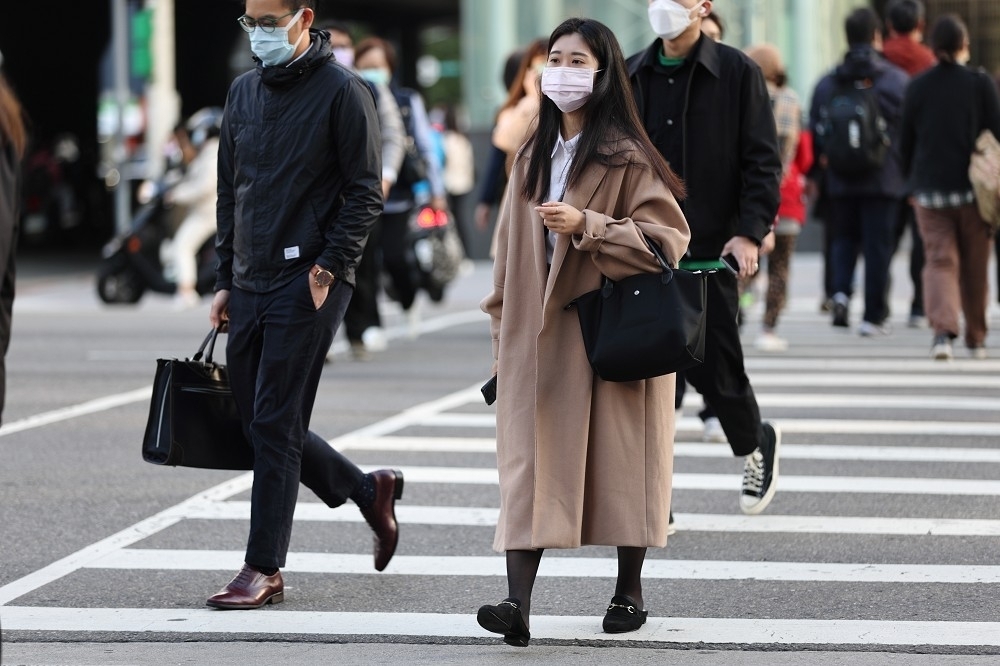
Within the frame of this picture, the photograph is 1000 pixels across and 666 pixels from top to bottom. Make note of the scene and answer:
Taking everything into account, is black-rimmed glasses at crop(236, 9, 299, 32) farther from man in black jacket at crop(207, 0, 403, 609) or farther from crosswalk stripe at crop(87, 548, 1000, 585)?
crosswalk stripe at crop(87, 548, 1000, 585)

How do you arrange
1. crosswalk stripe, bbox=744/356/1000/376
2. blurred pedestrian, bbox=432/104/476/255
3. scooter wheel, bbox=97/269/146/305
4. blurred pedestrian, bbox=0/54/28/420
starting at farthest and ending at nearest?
1. blurred pedestrian, bbox=432/104/476/255
2. scooter wheel, bbox=97/269/146/305
3. crosswalk stripe, bbox=744/356/1000/376
4. blurred pedestrian, bbox=0/54/28/420

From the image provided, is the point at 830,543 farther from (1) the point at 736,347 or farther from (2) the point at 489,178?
(2) the point at 489,178

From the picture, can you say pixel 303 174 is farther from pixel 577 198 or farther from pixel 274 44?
pixel 577 198

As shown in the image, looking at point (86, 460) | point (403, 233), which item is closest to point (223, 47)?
point (403, 233)

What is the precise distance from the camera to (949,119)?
37.1 feet

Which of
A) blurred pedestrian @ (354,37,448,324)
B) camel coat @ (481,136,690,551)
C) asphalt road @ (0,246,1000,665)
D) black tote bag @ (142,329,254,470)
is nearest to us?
camel coat @ (481,136,690,551)

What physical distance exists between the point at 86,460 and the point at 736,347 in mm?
3506

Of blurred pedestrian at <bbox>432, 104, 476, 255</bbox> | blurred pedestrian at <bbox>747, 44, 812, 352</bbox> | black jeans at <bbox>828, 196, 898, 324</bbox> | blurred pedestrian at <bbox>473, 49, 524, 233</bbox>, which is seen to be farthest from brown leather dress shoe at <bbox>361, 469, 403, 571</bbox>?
blurred pedestrian at <bbox>432, 104, 476, 255</bbox>

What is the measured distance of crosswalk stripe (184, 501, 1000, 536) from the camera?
689 cm

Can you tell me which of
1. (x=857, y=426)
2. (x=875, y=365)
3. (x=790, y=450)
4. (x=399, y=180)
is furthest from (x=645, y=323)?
(x=399, y=180)

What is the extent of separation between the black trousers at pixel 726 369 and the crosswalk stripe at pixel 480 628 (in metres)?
1.34

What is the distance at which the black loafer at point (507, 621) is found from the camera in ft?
16.4

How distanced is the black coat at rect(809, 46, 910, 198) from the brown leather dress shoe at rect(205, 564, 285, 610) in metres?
7.93

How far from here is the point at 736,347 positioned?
6629 millimetres
